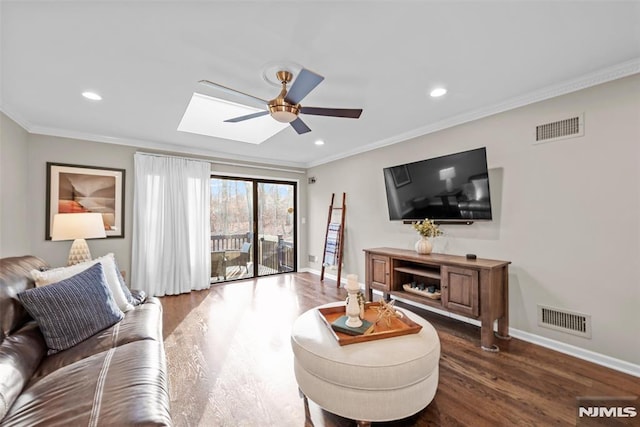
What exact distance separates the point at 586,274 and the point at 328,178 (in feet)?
13.2

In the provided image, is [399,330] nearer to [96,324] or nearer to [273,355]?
[273,355]

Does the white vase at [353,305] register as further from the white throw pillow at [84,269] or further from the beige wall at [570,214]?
the beige wall at [570,214]

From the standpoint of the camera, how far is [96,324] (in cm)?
183

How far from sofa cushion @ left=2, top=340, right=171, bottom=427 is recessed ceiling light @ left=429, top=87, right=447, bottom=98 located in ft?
10.1

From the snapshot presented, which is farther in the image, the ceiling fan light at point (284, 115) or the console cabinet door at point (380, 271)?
the console cabinet door at point (380, 271)

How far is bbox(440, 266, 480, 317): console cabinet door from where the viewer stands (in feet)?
8.73

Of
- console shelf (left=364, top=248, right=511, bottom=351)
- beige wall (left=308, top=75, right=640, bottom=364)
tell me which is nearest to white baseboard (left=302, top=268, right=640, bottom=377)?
beige wall (left=308, top=75, right=640, bottom=364)

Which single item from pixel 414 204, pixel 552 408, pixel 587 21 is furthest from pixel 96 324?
pixel 587 21

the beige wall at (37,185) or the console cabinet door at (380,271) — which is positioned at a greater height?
the beige wall at (37,185)

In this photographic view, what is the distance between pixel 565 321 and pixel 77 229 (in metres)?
4.90

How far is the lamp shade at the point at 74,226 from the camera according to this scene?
282 centimetres

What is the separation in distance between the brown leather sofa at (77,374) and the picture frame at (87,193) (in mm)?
2233

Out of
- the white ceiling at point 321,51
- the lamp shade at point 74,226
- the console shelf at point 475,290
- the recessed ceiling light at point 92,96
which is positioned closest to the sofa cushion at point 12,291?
the lamp shade at point 74,226

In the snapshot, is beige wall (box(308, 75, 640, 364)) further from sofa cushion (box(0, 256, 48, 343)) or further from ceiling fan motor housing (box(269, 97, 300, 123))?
sofa cushion (box(0, 256, 48, 343))
